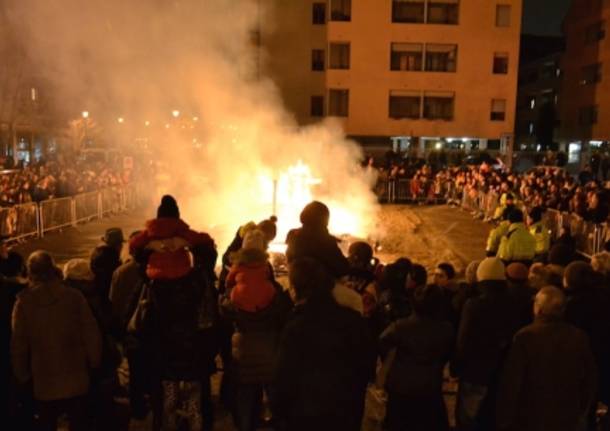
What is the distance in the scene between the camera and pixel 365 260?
544 cm

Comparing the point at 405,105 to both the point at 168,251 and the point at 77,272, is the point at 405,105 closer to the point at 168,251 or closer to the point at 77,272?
the point at 77,272

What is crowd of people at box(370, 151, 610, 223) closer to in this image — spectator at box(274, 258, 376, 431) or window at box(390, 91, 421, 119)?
window at box(390, 91, 421, 119)

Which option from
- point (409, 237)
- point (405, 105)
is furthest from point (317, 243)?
point (405, 105)

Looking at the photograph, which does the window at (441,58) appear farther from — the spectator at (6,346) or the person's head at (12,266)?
the spectator at (6,346)

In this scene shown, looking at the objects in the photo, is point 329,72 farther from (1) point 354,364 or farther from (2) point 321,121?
(1) point 354,364

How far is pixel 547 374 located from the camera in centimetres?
392

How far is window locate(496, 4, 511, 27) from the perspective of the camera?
3806cm

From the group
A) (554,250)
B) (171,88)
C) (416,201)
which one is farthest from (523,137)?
(554,250)

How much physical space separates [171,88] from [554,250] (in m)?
22.9

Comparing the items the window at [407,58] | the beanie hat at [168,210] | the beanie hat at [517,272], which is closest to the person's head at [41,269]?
the beanie hat at [168,210]

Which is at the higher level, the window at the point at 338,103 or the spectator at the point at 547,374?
the window at the point at 338,103

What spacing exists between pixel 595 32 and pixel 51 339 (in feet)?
154

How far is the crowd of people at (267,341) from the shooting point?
3947 millimetres

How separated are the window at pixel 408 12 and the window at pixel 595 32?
1356 cm
